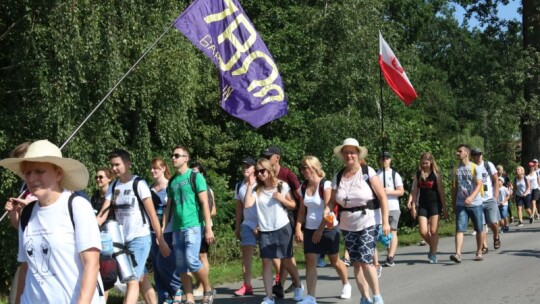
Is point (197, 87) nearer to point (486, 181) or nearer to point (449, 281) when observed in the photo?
point (486, 181)

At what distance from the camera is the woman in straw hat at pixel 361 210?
8.71 metres

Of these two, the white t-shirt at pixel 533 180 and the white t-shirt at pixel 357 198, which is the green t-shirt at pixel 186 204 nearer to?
the white t-shirt at pixel 357 198

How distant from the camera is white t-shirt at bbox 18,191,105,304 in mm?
4469

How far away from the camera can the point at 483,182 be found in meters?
13.3

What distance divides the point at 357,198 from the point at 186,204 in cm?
188

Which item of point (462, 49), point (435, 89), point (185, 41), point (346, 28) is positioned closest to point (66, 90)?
point (185, 41)

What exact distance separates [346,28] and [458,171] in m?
12.5

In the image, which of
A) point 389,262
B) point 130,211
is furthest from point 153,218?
point 389,262

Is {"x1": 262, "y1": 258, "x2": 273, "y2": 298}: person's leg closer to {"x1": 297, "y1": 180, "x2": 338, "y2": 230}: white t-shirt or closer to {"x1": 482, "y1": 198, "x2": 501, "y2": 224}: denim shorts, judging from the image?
{"x1": 297, "y1": 180, "x2": 338, "y2": 230}: white t-shirt

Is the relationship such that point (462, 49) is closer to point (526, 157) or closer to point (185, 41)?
point (526, 157)

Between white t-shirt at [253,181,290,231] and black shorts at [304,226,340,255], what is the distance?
13.2 inches

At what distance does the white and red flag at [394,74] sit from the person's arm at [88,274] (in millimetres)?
10118

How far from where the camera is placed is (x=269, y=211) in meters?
9.46

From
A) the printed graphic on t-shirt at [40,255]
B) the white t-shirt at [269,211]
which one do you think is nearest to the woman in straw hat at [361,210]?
the white t-shirt at [269,211]
